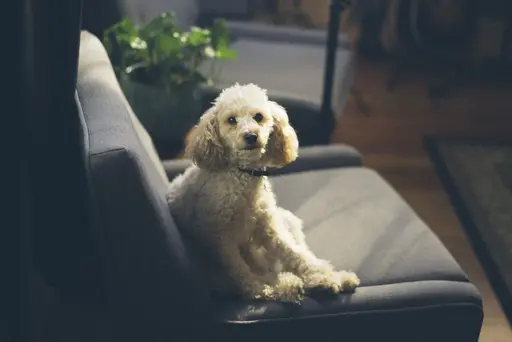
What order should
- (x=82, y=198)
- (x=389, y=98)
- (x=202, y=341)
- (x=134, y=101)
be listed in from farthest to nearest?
(x=389, y=98) → (x=134, y=101) → (x=202, y=341) → (x=82, y=198)

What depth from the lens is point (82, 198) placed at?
4.30 feet

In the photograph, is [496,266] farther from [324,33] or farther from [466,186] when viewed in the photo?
[324,33]

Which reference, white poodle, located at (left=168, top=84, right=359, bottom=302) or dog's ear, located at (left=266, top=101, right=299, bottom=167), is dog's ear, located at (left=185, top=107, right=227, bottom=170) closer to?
white poodle, located at (left=168, top=84, right=359, bottom=302)

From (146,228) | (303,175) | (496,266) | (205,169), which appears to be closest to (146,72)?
(303,175)

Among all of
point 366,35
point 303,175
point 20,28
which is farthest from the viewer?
point 366,35

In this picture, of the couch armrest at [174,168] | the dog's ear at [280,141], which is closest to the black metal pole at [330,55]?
the couch armrest at [174,168]

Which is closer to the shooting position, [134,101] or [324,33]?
[134,101]

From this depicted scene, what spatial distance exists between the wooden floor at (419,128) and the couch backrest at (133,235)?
1.22 metres

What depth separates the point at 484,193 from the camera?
290 centimetres

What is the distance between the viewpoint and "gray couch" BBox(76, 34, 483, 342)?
132 cm

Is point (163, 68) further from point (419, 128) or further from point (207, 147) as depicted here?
point (419, 128)

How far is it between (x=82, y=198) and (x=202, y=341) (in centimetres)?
37

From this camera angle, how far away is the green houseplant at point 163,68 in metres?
2.34

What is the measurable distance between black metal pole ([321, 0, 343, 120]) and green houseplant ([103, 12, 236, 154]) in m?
0.33
